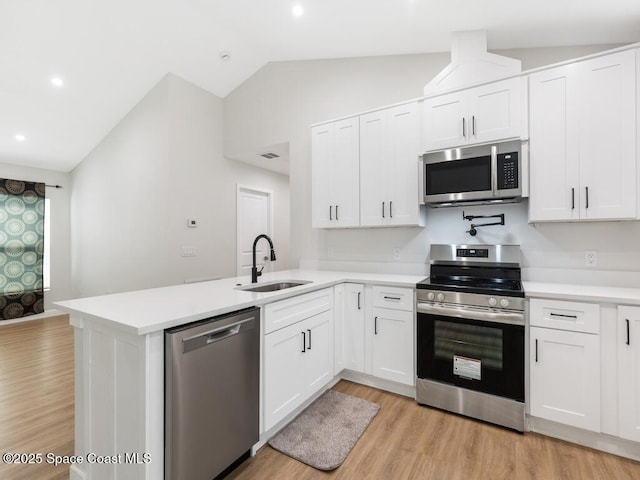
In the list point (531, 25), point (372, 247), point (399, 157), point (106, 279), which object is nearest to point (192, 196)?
point (106, 279)

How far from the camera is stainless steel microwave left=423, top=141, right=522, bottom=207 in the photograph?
7.48ft

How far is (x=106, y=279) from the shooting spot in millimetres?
4621

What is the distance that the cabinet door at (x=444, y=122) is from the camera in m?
2.50

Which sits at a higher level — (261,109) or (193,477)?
(261,109)

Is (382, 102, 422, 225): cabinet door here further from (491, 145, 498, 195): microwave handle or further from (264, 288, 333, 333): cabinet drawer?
(264, 288, 333, 333): cabinet drawer

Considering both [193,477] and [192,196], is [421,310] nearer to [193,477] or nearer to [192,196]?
[193,477]

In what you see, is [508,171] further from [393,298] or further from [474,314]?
[393,298]

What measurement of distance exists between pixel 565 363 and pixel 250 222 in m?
4.23

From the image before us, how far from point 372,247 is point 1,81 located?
4.40 meters

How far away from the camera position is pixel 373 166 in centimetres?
294

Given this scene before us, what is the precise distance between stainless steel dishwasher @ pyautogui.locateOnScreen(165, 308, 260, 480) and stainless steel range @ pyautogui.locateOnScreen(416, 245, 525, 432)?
1303 mm

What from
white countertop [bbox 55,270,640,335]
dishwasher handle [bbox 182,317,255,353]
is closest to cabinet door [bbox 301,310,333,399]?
white countertop [bbox 55,270,640,335]

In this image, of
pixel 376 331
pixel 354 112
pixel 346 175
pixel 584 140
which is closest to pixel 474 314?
pixel 376 331

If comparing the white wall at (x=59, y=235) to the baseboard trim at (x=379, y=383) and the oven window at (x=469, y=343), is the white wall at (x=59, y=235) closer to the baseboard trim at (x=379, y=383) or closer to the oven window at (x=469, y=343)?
the baseboard trim at (x=379, y=383)
